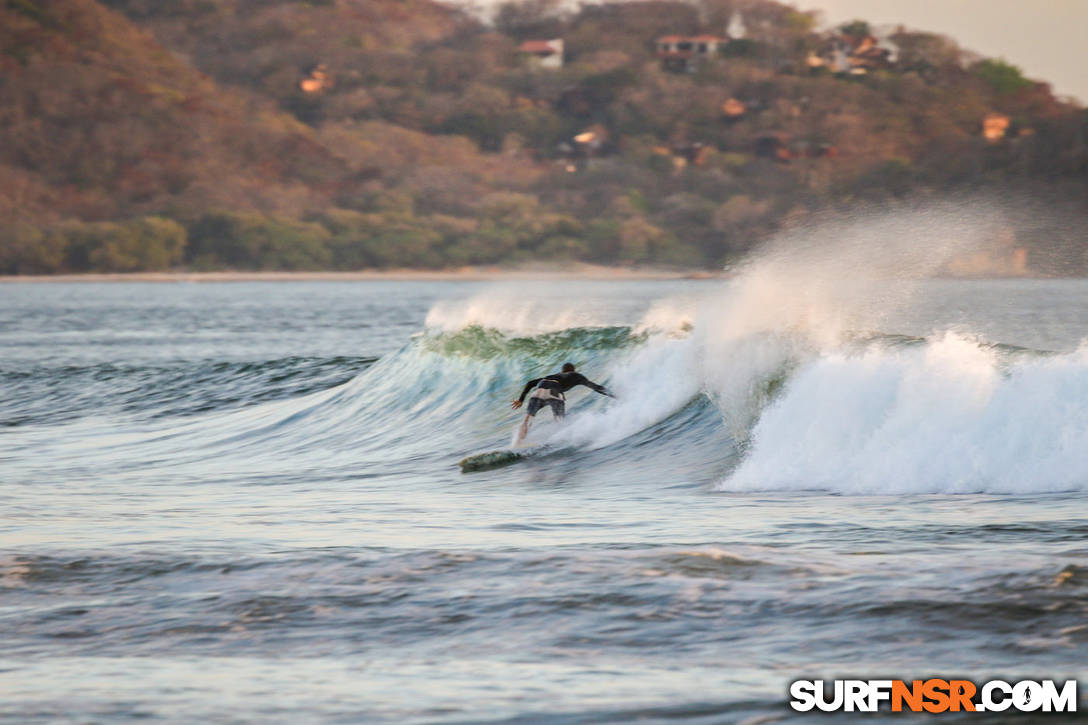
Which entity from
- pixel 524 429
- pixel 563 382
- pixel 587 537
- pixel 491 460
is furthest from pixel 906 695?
pixel 524 429

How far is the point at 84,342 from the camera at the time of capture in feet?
197

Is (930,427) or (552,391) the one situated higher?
(552,391)

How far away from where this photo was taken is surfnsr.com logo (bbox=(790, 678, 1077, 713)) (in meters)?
8.25

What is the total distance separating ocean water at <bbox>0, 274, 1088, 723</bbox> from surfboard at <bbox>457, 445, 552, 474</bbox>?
361 mm

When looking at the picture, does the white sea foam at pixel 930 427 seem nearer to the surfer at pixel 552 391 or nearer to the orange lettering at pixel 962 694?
the surfer at pixel 552 391

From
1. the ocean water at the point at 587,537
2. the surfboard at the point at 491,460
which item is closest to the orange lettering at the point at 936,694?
the ocean water at the point at 587,537

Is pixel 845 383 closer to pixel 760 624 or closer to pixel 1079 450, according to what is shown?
pixel 1079 450

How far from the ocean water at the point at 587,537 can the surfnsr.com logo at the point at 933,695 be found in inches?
6.2

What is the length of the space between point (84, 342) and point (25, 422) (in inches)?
1254

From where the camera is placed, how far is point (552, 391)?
66.4 ft

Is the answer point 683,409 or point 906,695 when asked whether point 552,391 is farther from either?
point 906,695

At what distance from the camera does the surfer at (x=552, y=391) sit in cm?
1994

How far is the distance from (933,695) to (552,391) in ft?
39.5

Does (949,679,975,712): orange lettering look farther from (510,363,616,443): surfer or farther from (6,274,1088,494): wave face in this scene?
(510,363,616,443): surfer
